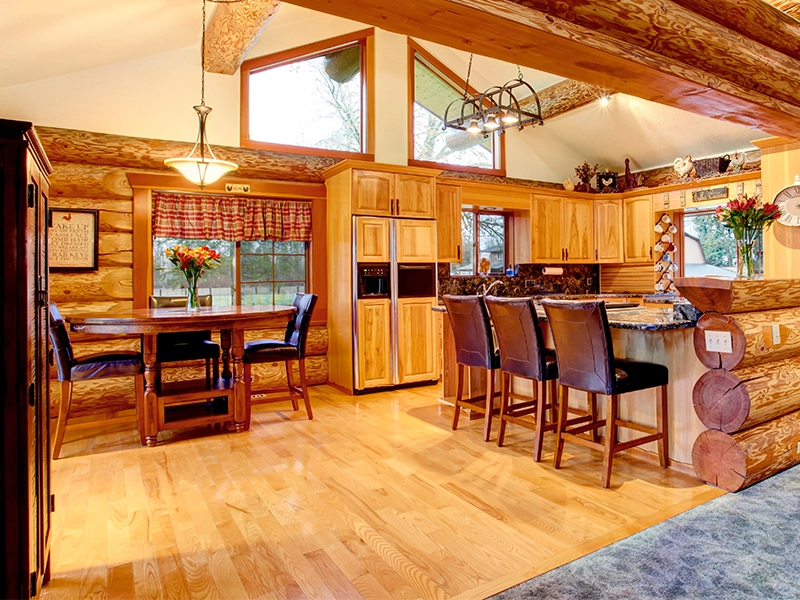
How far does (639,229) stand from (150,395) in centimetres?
618

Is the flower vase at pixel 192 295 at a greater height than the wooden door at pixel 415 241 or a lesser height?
lesser

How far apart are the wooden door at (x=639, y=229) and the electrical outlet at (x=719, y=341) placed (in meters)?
4.41

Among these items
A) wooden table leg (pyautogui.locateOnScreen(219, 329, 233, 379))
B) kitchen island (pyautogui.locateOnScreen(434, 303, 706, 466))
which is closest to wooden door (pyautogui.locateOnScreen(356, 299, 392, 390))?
wooden table leg (pyautogui.locateOnScreen(219, 329, 233, 379))

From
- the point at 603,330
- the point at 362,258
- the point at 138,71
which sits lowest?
the point at 603,330

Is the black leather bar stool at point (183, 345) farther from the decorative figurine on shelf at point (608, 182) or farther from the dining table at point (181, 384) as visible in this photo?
the decorative figurine on shelf at point (608, 182)

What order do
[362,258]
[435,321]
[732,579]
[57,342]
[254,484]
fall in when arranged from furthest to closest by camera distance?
1. [435,321]
2. [362,258]
3. [57,342]
4. [254,484]
5. [732,579]

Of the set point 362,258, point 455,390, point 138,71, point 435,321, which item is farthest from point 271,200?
point 455,390

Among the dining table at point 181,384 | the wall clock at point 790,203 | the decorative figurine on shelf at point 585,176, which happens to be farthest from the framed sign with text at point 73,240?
the decorative figurine on shelf at point 585,176

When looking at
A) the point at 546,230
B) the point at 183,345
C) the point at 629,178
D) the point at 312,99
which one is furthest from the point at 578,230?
the point at 183,345

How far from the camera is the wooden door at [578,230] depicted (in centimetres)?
684

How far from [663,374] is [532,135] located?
4.83 metres

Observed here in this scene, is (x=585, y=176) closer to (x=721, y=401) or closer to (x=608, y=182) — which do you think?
(x=608, y=182)

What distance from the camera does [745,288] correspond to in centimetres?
271

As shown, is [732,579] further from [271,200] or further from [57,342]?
[271,200]
